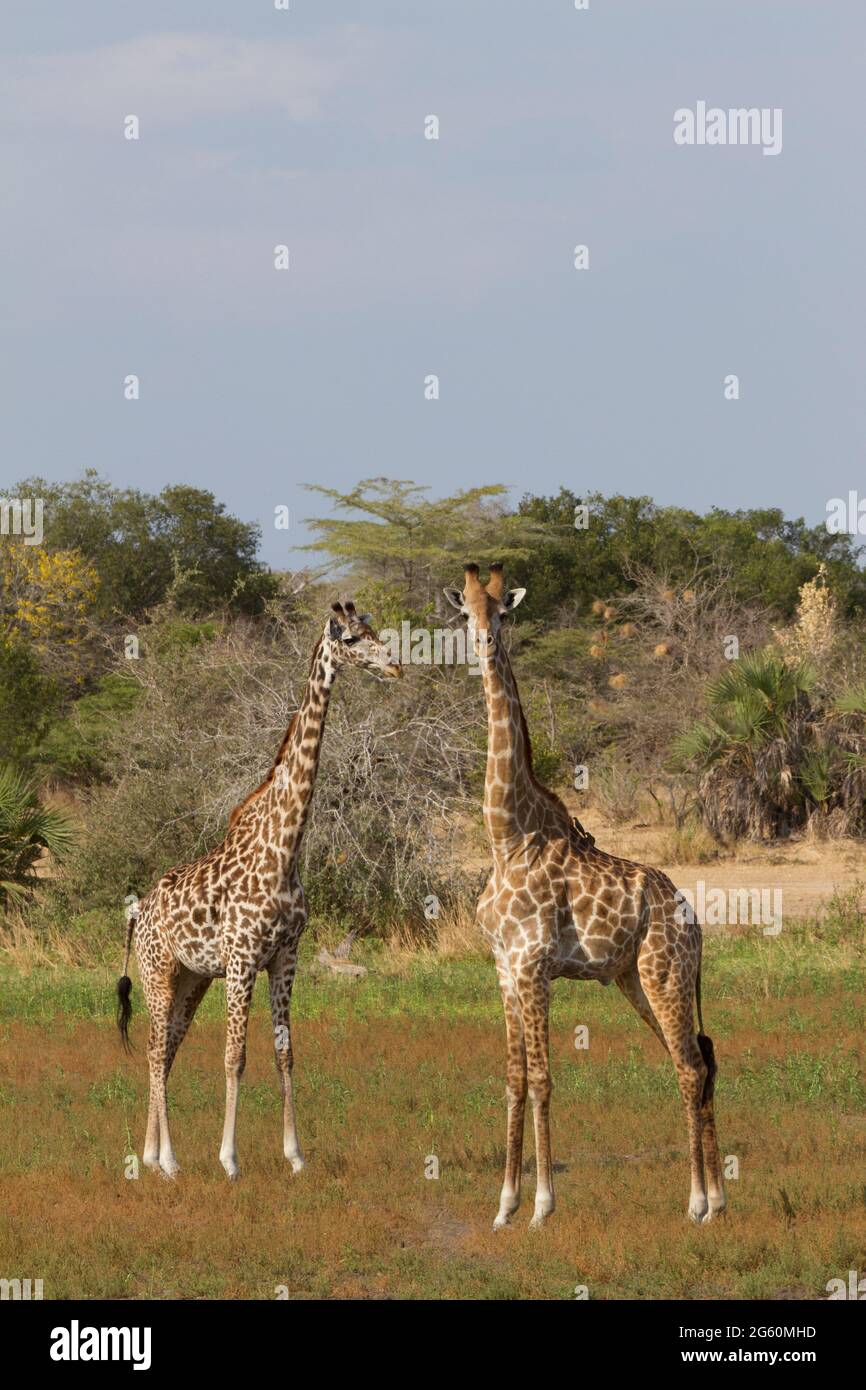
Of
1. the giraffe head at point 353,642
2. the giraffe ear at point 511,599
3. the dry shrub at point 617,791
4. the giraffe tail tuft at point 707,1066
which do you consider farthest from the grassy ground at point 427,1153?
the dry shrub at point 617,791

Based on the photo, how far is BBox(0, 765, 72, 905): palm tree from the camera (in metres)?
20.0

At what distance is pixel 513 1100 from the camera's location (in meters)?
9.35

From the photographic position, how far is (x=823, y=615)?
35.7 m

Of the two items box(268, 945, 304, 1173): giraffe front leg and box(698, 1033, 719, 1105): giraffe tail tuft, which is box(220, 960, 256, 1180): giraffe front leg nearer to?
box(268, 945, 304, 1173): giraffe front leg

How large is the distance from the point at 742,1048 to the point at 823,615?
75.7 feet

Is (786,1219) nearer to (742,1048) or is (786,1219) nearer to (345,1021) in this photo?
(742,1048)

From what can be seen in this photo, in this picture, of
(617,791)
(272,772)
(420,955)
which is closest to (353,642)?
(272,772)

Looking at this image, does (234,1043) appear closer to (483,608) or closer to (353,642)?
(353,642)

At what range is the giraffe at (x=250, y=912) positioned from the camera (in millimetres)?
10344

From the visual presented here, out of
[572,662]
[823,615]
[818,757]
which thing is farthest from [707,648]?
[818,757]

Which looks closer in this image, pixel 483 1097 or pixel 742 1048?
pixel 483 1097

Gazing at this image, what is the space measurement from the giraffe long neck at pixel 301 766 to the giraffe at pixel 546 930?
4.47 feet

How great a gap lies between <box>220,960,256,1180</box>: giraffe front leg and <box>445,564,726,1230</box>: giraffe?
170cm
